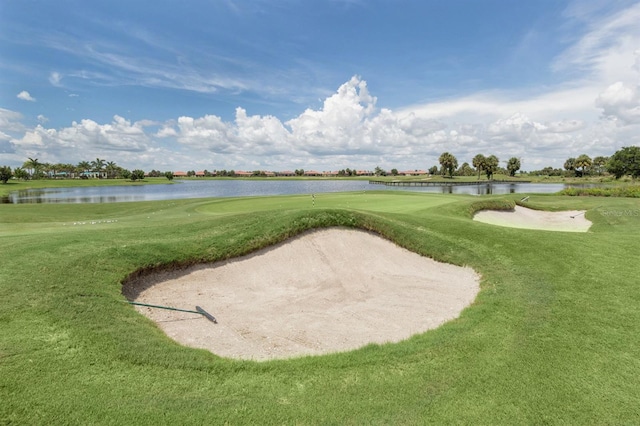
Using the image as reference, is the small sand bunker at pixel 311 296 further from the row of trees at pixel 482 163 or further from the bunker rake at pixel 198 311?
the row of trees at pixel 482 163

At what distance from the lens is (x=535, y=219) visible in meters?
23.2

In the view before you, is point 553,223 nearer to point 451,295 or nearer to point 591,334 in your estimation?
point 451,295

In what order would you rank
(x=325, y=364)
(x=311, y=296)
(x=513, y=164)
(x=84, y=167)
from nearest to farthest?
(x=325, y=364), (x=311, y=296), (x=513, y=164), (x=84, y=167)

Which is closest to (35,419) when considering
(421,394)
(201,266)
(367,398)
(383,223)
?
(367,398)

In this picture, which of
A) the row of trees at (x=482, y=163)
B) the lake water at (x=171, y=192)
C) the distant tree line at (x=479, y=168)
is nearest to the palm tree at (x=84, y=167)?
the distant tree line at (x=479, y=168)

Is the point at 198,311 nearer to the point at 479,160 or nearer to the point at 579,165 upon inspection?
the point at 479,160

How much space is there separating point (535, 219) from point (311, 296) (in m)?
20.5

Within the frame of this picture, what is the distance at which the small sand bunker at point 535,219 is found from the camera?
21109 millimetres

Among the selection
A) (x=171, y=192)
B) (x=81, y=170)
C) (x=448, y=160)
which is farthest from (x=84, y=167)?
(x=448, y=160)

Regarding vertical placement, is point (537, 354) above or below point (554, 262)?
below

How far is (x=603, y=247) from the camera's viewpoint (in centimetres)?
1152

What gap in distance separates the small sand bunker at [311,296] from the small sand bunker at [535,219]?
12.0 meters

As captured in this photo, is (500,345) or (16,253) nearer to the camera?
(500,345)

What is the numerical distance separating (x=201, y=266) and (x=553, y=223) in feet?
76.6
